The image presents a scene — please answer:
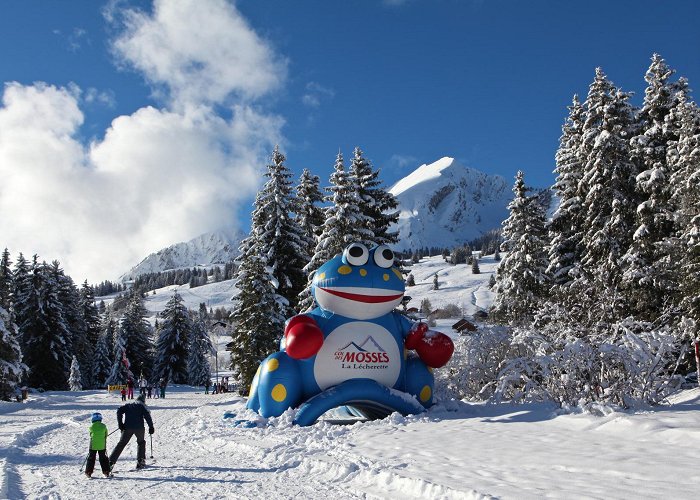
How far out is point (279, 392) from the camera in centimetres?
1299

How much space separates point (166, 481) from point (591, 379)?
8.58 m

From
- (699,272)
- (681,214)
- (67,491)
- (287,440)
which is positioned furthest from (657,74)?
(67,491)

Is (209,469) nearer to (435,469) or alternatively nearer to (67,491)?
(67,491)

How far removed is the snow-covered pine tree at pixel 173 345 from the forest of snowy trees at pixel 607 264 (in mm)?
33726

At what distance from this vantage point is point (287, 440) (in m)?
10.7

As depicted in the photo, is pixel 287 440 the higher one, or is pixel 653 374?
pixel 653 374

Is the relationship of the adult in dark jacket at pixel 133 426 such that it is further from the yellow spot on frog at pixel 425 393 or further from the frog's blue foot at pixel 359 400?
the yellow spot on frog at pixel 425 393

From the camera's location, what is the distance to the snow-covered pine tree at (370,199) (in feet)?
74.0

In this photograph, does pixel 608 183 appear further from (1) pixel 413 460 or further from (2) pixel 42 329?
(2) pixel 42 329

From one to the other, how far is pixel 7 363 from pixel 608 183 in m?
28.0

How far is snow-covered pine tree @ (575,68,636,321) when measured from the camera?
21375 millimetres

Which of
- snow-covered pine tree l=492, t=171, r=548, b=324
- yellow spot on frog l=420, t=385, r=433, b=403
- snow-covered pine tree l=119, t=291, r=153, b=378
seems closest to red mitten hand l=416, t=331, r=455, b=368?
yellow spot on frog l=420, t=385, r=433, b=403

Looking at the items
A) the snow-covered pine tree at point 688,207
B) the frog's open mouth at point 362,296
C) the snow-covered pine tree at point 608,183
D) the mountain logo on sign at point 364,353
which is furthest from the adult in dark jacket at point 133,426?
the snow-covered pine tree at point 608,183

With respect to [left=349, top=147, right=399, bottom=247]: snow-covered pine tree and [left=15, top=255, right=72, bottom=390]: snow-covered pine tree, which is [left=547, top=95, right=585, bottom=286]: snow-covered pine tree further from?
[left=15, top=255, right=72, bottom=390]: snow-covered pine tree
